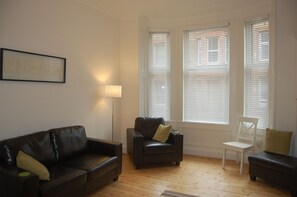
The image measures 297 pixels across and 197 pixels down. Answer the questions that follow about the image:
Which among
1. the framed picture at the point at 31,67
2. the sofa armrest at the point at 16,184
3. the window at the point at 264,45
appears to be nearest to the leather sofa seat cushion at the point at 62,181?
the sofa armrest at the point at 16,184

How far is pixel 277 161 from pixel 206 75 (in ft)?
7.14

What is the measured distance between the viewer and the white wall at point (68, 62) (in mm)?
2875

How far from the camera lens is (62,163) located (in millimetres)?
2984

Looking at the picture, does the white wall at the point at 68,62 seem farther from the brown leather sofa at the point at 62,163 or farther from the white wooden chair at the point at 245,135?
the white wooden chair at the point at 245,135

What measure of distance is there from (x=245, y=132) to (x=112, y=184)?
2.61 m

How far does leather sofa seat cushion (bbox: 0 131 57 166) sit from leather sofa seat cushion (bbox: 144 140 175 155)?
152 centimetres

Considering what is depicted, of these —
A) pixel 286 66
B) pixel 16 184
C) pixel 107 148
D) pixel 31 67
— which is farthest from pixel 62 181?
pixel 286 66

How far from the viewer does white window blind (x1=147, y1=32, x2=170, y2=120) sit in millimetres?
5043

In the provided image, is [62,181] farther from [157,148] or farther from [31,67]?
[157,148]

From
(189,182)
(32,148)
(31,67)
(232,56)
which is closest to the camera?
(32,148)

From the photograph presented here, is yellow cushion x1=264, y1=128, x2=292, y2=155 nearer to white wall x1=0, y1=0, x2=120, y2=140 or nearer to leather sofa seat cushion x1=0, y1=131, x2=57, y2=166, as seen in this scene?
white wall x1=0, y1=0, x2=120, y2=140

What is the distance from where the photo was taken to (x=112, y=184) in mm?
A: 3320

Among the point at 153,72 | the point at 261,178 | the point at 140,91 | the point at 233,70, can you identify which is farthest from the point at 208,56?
the point at 261,178

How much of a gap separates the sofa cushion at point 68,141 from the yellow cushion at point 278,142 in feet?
9.58
